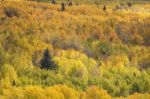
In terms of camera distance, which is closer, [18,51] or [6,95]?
[6,95]

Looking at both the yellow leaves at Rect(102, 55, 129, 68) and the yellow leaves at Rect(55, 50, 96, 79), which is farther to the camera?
the yellow leaves at Rect(102, 55, 129, 68)

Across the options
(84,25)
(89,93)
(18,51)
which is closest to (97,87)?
(89,93)

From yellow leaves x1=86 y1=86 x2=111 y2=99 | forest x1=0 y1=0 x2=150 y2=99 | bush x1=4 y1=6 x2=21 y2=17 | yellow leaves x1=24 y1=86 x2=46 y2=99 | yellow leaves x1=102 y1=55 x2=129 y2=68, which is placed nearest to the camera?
yellow leaves x1=24 y1=86 x2=46 y2=99

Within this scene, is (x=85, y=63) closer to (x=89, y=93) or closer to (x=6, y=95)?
(x=89, y=93)

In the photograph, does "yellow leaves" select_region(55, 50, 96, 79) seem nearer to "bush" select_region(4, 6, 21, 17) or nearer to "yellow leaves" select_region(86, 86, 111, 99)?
"yellow leaves" select_region(86, 86, 111, 99)

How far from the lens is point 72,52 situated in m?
129

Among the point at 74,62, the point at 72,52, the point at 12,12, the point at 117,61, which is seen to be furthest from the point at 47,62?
the point at 12,12

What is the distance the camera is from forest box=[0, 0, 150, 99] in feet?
364

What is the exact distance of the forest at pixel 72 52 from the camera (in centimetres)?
11100

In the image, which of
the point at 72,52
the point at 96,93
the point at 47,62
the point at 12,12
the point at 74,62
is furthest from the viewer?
the point at 12,12

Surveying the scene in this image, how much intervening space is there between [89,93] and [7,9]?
138ft

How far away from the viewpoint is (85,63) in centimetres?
12600

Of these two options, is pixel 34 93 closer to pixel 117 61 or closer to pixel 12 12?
pixel 117 61

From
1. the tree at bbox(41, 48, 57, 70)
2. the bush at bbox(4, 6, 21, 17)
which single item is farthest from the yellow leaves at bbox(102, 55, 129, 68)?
the bush at bbox(4, 6, 21, 17)
